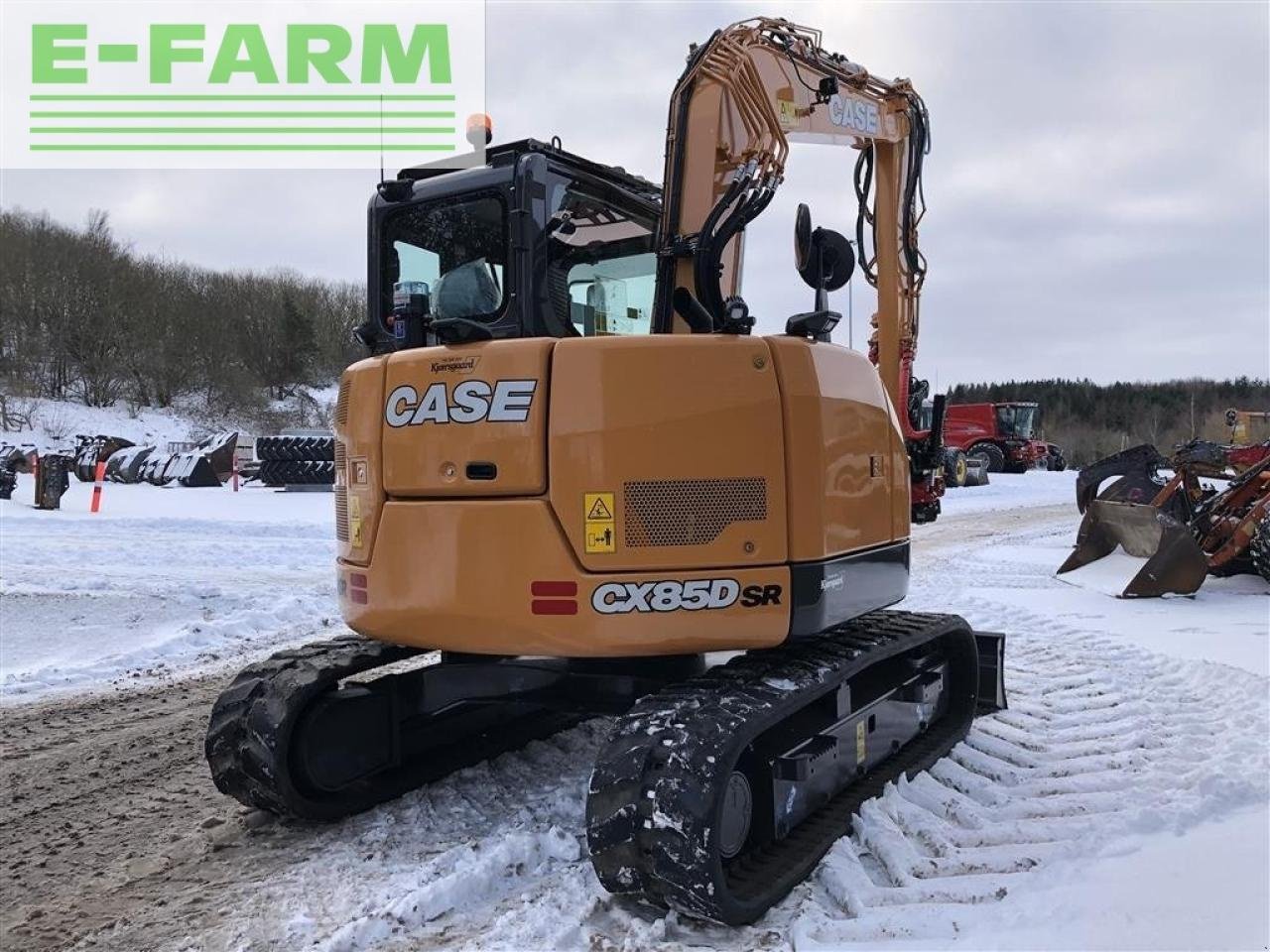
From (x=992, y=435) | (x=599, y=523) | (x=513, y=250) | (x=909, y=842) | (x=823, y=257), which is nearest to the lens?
(x=599, y=523)

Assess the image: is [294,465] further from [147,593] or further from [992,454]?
[992,454]

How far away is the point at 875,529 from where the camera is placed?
3965 mm

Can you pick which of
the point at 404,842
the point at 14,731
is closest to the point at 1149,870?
the point at 404,842

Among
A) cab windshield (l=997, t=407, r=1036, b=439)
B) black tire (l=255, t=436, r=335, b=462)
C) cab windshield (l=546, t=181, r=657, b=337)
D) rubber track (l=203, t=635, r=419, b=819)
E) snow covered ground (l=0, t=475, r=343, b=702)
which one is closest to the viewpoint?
rubber track (l=203, t=635, r=419, b=819)

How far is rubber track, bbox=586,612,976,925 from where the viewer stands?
2.92 metres

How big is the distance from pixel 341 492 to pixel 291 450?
20590 mm

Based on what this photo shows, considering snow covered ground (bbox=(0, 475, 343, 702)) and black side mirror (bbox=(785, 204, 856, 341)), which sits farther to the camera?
snow covered ground (bbox=(0, 475, 343, 702))

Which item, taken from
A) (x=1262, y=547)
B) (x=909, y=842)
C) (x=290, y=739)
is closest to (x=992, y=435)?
(x=1262, y=547)

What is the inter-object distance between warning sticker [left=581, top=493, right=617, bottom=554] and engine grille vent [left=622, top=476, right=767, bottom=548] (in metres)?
0.05

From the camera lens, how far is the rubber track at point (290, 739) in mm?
3730

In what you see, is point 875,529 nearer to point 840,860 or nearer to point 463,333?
point 840,860

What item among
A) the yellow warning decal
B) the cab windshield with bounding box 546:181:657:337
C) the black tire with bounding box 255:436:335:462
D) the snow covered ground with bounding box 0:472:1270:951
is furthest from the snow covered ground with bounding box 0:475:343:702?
the black tire with bounding box 255:436:335:462

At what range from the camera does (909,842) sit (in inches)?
140

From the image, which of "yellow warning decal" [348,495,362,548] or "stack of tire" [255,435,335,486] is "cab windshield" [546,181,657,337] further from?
"stack of tire" [255,435,335,486]
